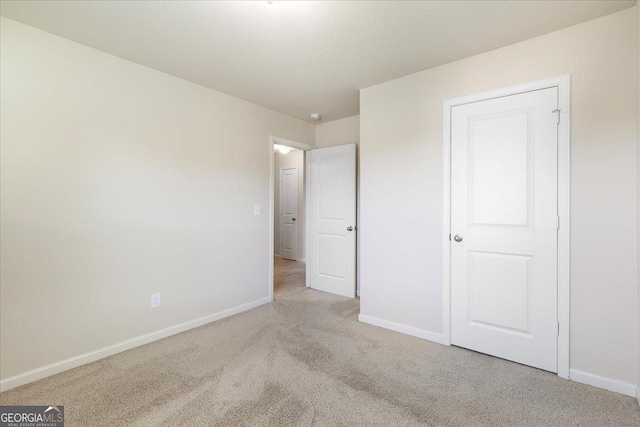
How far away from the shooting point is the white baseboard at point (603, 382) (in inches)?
71.9

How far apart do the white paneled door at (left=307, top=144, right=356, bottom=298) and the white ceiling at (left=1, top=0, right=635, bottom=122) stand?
133cm

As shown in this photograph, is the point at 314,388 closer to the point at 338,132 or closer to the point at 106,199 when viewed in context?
the point at 106,199

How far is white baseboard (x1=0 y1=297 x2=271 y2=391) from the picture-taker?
6.35 feet

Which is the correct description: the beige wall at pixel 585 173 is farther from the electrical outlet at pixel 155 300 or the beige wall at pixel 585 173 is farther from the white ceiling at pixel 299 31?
the electrical outlet at pixel 155 300

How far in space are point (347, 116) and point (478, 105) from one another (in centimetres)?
194

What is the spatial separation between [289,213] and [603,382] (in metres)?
5.54

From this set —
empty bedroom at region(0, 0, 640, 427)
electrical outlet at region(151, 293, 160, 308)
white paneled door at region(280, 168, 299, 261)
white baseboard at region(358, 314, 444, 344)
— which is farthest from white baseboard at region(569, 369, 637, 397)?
white paneled door at region(280, 168, 299, 261)

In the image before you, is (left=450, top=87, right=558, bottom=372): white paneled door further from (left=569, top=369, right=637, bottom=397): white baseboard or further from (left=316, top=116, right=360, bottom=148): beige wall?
(left=316, top=116, right=360, bottom=148): beige wall

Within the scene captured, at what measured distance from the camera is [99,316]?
2297 millimetres

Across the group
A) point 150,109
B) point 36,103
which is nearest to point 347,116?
point 150,109

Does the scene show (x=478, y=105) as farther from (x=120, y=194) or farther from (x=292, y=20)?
(x=120, y=194)

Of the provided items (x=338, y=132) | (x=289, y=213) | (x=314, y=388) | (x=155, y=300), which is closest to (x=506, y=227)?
(x=314, y=388)

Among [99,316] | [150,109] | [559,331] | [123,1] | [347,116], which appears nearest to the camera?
[123,1]

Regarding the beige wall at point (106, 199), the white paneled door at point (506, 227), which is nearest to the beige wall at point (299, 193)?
the beige wall at point (106, 199)
